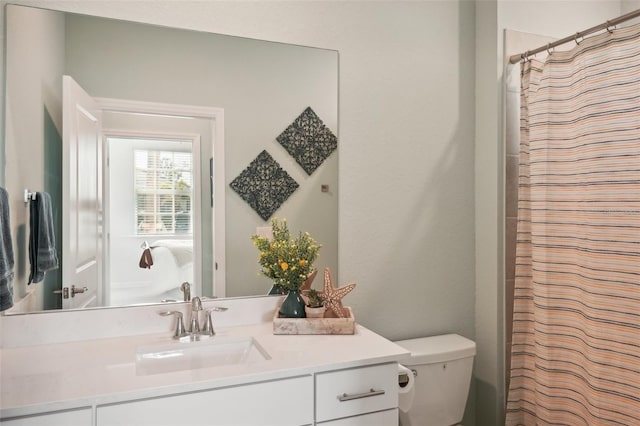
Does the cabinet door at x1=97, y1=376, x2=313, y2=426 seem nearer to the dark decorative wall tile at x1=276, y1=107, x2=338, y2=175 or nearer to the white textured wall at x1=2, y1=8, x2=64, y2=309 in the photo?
the white textured wall at x1=2, y1=8, x2=64, y2=309

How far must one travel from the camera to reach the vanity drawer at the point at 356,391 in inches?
57.3

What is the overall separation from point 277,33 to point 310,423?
1557 mm

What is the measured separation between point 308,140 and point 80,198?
951 mm

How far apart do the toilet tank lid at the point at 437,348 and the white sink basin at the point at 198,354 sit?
741mm

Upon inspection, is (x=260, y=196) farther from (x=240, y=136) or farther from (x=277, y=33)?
(x=277, y=33)

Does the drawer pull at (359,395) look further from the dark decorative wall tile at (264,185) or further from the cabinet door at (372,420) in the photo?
the dark decorative wall tile at (264,185)

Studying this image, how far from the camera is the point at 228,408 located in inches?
52.8

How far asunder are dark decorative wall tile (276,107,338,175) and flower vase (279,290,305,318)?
1.83 ft

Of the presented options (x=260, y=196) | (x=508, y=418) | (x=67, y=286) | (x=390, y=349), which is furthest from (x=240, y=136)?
(x=508, y=418)

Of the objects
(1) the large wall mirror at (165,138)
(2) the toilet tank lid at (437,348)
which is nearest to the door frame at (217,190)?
(1) the large wall mirror at (165,138)

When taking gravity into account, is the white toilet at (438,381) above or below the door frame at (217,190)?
below

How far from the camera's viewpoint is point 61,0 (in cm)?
166

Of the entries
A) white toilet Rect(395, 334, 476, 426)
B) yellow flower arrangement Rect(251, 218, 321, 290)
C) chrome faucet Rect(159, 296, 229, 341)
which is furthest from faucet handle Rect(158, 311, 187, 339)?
white toilet Rect(395, 334, 476, 426)

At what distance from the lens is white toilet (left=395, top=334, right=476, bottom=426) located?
2.03m
